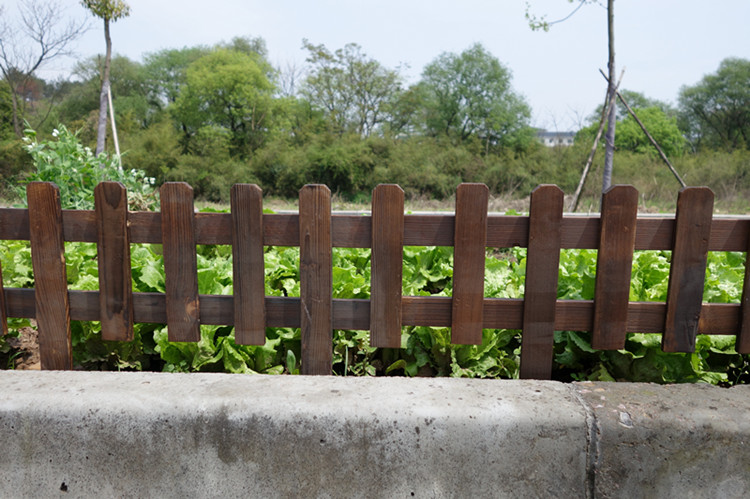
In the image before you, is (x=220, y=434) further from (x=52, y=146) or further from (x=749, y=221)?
(x=52, y=146)

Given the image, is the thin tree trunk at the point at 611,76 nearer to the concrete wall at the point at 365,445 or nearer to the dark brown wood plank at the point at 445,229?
the dark brown wood plank at the point at 445,229

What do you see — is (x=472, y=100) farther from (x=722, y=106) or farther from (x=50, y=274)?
(x=50, y=274)

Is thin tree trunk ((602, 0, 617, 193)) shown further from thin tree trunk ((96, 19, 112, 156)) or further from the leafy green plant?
thin tree trunk ((96, 19, 112, 156))

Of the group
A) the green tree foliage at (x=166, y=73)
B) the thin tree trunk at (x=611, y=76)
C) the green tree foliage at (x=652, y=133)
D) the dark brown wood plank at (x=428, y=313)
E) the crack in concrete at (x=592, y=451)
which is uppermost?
the green tree foliage at (x=166, y=73)

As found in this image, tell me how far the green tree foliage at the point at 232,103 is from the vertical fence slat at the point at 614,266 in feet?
109

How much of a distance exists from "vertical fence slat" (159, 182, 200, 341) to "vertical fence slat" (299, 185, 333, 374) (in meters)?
0.45

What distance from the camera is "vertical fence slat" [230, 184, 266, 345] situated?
2.13 metres

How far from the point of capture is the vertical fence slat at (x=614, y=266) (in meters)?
2.06

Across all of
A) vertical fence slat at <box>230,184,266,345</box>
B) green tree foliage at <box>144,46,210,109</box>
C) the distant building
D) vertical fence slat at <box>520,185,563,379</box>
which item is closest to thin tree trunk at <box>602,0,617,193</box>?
vertical fence slat at <box>520,185,563,379</box>

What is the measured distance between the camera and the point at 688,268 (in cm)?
210

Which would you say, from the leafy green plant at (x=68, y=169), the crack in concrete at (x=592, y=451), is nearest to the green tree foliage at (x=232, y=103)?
the leafy green plant at (x=68, y=169)

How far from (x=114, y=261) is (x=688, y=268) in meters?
2.28

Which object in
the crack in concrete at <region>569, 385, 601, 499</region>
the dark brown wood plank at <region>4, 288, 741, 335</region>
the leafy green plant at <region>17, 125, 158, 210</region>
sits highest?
the leafy green plant at <region>17, 125, 158, 210</region>

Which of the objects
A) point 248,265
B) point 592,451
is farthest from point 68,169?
point 592,451
